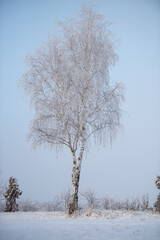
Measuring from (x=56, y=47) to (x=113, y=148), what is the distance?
6.34 metres

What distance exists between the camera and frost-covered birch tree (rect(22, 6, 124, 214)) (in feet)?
38.8

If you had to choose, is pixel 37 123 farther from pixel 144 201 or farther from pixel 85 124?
pixel 144 201

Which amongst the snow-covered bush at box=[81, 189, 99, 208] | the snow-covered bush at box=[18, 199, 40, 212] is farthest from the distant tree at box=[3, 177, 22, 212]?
the snow-covered bush at box=[81, 189, 99, 208]

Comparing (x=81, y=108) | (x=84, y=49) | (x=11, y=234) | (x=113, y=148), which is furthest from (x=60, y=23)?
(x=11, y=234)

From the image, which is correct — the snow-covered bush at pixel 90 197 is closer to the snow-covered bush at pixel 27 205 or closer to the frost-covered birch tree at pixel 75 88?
the frost-covered birch tree at pixel 75 88

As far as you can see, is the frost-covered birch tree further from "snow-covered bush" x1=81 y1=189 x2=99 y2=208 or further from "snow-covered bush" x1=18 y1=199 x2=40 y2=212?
"snow-covered bush" x1=18 y1=199 x2=40 y2=212

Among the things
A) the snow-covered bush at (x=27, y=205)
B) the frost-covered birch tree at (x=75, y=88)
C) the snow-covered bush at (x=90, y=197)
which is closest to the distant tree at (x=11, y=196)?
the snow-covered bush at (x=27, y=205)

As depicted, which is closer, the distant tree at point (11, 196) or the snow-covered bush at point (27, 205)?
the distant tree at point (11, 196)

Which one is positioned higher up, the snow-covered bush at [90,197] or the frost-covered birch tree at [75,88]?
the frost-covered birch tree at [75,88]

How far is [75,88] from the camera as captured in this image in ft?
39.1

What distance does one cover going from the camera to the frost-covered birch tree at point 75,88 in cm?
1181

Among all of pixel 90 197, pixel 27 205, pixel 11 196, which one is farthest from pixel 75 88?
pixel 27 205

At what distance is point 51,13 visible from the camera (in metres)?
14.3

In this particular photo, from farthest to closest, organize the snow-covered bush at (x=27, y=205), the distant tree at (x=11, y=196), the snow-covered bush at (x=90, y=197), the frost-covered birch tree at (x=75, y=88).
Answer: the snow-covered bush at (x=27, y=205) < the distant tree at (x=11, y=196) < the snow-covered bush at (x=90, y=197) < the frost-covered birch tree at (x=75, y=88)
